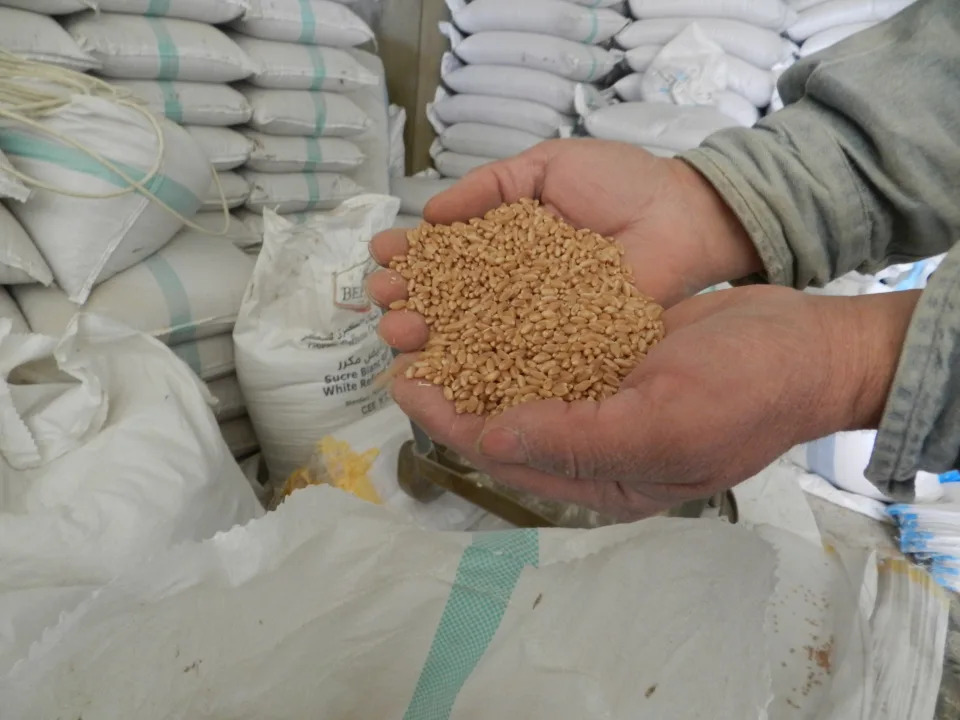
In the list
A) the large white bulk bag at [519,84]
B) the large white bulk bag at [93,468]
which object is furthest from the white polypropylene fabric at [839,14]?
the large white bulk bag at [93,468]

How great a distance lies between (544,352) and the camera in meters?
0.65

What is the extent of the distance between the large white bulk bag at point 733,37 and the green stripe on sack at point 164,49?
4.10ft

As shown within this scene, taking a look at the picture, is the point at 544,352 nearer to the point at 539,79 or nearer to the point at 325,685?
the point at 325,685

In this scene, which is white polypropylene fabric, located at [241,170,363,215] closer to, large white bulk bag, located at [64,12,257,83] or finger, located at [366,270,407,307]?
large white bulk bag, located at [64,12,257,83]

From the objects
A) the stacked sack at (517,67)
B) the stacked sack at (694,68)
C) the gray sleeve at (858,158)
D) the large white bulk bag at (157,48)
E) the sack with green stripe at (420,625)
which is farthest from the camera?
the stacked sack at (517,67)

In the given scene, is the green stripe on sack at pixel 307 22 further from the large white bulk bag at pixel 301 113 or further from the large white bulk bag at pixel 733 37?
the large white bulk bag at pixel 733 37

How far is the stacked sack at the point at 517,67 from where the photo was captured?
5.78 ft

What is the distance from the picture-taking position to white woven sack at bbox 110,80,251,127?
1.18 metres

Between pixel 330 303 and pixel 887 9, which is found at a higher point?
pixel 887 9

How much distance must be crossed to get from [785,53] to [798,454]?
3.65 feet

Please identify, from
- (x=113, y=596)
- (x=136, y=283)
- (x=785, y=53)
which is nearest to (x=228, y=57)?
(x=136, y=283)

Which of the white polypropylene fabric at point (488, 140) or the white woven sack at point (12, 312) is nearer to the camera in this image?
the white woven sack at point (12, 312)

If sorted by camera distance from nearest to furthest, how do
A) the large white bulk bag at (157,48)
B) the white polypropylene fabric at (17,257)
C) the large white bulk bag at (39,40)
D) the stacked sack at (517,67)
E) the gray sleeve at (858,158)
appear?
1. the gray sleeve at (858,158)
2. the white polypropylene fabric at (17,257)
3. the large white bulk bag at (39,40)
4. the large white bulk bag at (157,48)
5. the stacked sack at (517,67)

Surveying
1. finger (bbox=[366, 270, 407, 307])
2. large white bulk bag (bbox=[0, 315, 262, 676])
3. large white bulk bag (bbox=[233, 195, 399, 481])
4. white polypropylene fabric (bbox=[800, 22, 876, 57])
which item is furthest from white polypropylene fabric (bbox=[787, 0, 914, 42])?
large white bulk bag (bbox=[0, 315, 262, 676])
